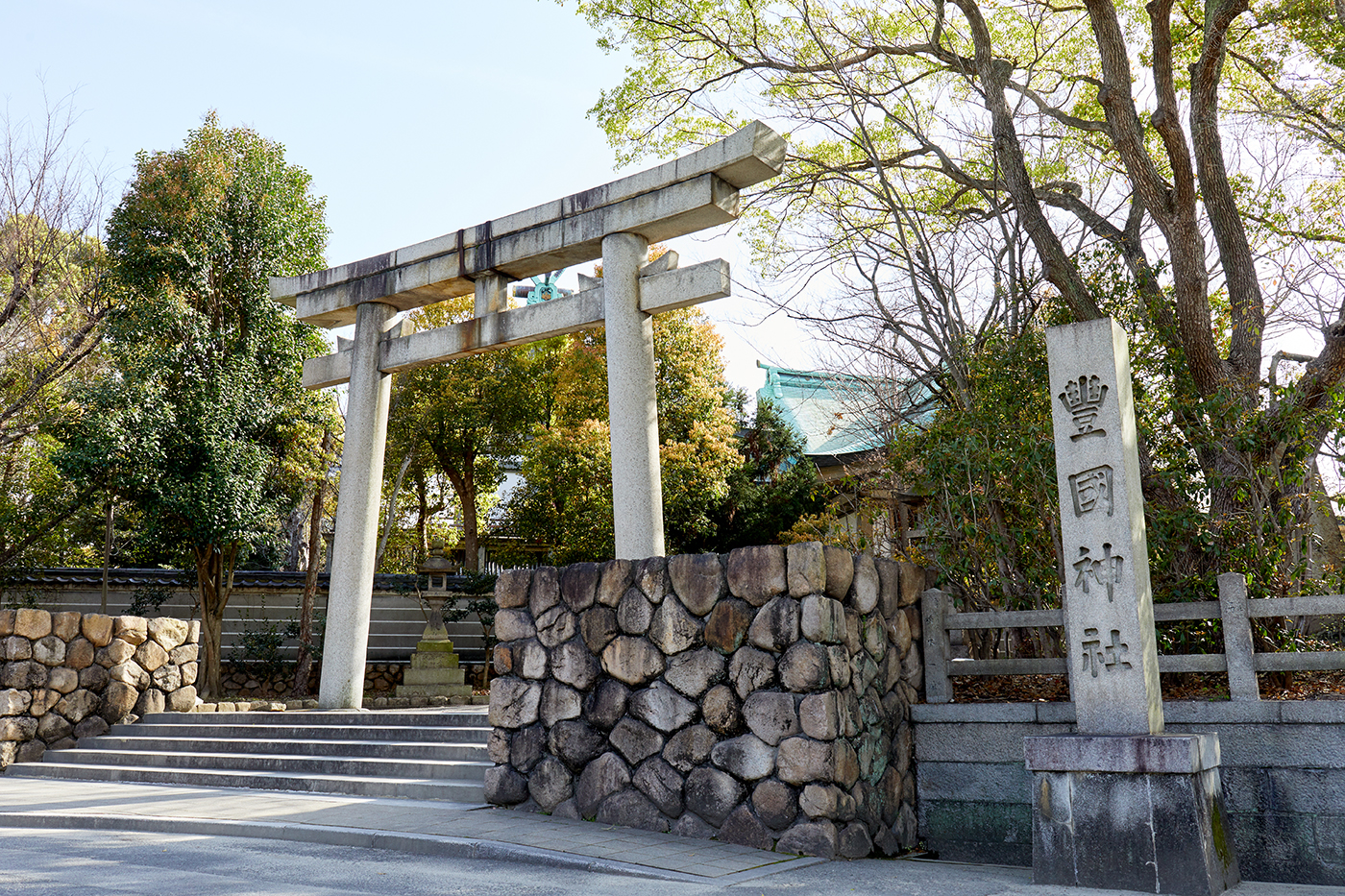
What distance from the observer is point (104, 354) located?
15.0 metres

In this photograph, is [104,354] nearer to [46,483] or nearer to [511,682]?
[46,483]

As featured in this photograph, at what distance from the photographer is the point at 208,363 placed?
15789 millimetres

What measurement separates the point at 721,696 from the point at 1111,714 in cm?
261

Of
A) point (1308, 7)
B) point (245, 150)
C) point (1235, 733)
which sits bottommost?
point (1235, 733)

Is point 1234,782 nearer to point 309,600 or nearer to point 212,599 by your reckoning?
point 212,599

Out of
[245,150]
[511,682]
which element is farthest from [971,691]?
[245,150]

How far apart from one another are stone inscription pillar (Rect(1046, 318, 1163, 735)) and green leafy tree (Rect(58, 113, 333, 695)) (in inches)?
525

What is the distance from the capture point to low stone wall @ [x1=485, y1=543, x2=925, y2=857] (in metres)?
6.53

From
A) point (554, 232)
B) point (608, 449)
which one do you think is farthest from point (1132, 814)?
point (608, 449)

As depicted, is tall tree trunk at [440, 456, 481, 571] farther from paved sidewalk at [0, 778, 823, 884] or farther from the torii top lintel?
paved sidewalk at [0, 778, 823, 884]

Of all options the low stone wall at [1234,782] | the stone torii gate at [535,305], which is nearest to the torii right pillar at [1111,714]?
the low stone wall at [1234,782]

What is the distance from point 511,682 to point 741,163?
216 inches

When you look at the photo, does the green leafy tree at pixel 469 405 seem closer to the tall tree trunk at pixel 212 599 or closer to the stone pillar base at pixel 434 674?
the stone pillar base at pixel 434 674

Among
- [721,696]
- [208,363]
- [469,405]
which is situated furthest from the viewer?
[469,405]
